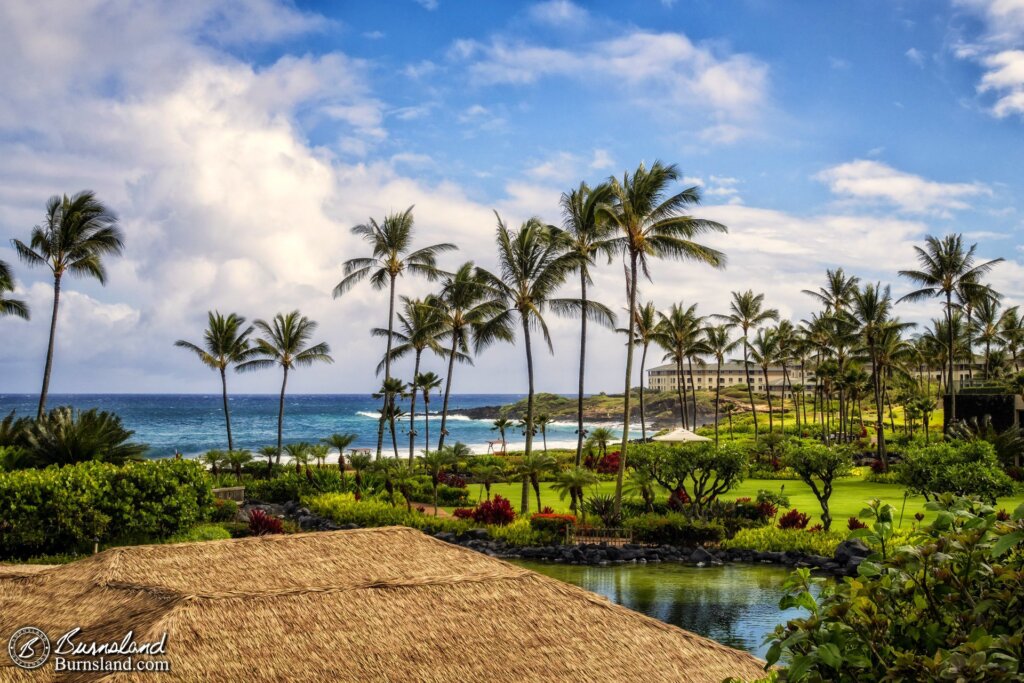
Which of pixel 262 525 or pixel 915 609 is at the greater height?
pixel 915 609

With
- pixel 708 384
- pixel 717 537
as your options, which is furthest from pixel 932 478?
pixel 708 384

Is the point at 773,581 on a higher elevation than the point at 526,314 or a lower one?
lower

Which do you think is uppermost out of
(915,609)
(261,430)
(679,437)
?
(915,609)

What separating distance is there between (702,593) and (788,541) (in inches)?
183

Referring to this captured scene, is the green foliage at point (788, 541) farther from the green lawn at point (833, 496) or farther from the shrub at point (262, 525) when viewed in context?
the shrub at point (262, 525)

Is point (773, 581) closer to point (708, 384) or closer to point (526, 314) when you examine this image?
point (526, 314)

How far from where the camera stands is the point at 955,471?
1975cm

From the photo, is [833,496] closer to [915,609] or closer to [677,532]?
[677,532]

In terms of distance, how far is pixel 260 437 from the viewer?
9312 centimetres

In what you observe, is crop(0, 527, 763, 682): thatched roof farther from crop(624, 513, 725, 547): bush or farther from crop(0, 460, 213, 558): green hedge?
crop(624, 513, 725, 547): bush

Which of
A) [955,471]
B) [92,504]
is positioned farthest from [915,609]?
[955,471]

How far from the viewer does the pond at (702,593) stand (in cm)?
1373

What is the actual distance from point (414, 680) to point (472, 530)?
48.4ft

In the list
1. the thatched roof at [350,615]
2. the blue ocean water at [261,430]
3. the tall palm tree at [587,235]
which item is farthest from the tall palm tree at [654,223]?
the blue ocean water at [261,430]
